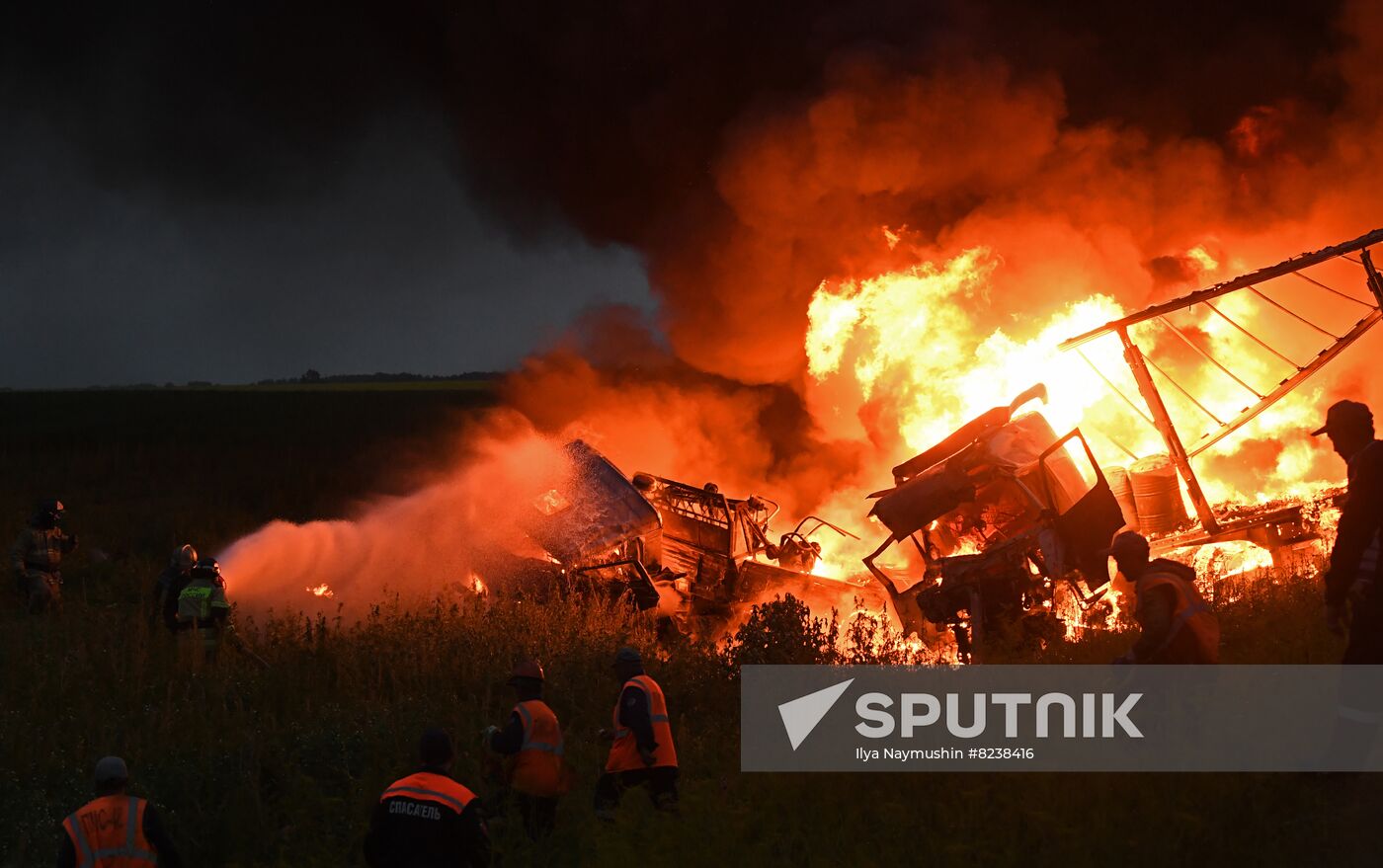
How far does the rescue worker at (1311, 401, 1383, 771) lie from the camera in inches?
209

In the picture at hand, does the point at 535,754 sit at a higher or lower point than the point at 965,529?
lower

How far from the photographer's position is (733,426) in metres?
19.9

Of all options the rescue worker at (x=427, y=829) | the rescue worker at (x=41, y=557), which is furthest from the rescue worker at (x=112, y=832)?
the rescue worker at (x=41, y=557)

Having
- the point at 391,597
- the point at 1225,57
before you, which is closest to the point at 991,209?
the point at 1225,57

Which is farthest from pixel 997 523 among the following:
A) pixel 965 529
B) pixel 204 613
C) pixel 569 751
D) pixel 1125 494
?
pixel 204 613

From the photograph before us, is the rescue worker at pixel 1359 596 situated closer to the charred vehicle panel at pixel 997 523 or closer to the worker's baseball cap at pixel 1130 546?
the worker's baseball cap at pixel 1130 546

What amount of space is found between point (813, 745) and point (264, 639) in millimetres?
6356

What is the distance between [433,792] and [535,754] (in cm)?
130

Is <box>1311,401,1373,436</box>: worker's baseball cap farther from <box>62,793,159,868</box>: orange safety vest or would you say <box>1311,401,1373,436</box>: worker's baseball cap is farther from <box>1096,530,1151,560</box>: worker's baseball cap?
<box>62,793,159,868</box>: orange safety vest

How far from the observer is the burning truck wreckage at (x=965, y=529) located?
31.4 ft

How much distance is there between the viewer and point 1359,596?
5.45 m

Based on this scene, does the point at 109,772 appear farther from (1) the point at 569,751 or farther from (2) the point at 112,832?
(1) the point at 569,751

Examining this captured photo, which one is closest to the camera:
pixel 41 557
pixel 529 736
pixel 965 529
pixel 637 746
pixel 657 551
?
pixel 529 736

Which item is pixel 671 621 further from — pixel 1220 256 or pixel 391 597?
pixel 1220 256
